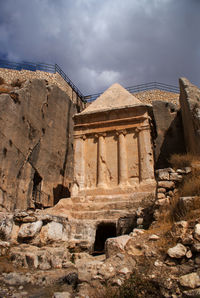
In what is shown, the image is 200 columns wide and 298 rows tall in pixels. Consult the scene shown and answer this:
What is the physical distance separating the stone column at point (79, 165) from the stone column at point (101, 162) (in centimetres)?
68

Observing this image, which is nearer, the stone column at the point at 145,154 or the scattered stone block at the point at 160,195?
the scattered stone block at the point at 160,195

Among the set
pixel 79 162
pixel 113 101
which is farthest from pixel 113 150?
pixel 113 101

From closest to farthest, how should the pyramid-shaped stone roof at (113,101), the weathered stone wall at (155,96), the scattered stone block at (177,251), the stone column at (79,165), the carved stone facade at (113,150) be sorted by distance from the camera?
the scattered stone block at (177,251) → the carved stone facade at (113,150) → the stone column at (79,165) → the pyramid-shaped stone roof at (113,101) → the weathered stone wall at (155,96)

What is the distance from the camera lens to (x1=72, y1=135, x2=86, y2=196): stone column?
1064 centimetres

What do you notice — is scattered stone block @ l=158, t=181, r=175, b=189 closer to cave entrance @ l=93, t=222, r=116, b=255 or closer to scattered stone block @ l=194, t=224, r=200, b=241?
scattered stone block @ l=194, t=224, r=200, b=241

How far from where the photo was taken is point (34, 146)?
1582 centimetres

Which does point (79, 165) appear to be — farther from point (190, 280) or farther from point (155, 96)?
point (155, 96)

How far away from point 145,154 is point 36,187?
7.97m

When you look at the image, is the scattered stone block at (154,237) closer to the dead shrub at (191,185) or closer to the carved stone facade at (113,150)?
the dead shrub at (191,185)

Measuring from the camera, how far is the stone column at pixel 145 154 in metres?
10.0

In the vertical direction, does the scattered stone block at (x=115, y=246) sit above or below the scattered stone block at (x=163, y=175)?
below

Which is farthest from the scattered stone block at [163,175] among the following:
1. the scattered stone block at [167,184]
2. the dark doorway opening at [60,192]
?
the dark doorway opening at [60,192]

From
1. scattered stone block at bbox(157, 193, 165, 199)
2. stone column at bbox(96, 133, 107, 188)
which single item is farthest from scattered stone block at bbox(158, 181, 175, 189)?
stone column at bbox(96, 133, 107, 188)

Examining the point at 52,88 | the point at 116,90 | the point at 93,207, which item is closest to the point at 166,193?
the point at 93,207
